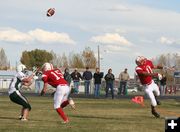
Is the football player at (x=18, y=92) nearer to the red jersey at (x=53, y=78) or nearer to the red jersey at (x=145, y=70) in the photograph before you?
the red jersey at (x=53, y=78)

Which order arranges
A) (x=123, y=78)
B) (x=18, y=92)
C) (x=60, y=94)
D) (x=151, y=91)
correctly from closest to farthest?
(x=60, y=94), (x=18, y=92), (x=151, y=91), (x=123, y=78)

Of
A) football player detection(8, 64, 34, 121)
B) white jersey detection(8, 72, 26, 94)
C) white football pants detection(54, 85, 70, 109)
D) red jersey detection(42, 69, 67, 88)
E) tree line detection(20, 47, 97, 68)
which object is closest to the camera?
white football pants detection(54, 85, 70, 109)

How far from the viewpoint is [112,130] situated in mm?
12750

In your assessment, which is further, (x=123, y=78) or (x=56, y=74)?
(x=123, y=78)

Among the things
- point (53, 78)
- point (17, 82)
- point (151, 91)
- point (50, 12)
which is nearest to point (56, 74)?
point (53, 78)

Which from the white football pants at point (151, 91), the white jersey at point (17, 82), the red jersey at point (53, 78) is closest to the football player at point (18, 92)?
the white jersey at point (17, 82)

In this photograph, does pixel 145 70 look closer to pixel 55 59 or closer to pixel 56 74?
pixel 56 74

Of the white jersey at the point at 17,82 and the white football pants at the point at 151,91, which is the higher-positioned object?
the white jersey at the point at 17,82

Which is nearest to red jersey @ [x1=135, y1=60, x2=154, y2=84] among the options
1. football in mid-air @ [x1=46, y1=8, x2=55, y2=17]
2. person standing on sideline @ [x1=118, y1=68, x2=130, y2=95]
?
football in mid-air @ [x1=46, y1=8, x2=55, y2=17]

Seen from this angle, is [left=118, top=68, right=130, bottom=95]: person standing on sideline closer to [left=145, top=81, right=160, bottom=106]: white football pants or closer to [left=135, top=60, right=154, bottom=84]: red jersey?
[left=145, top=81, right=160, bottom=106]: white football pants

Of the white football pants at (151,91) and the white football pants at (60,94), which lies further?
the white football pants at (151,91)

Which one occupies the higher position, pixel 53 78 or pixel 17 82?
pixel 53 78

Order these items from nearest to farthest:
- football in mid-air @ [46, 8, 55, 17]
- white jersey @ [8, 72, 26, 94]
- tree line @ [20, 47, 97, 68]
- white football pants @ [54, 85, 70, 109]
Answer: white football pants @ [54, 85, 70, 109] → white jersey @ [8, 72, 26, 94] → football in mid-air @ [46, 8, 55, 17] → tree line @ [20, 47, 97, 68]

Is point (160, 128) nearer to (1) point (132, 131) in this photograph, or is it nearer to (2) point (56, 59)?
(1) point (132, 131)
